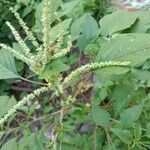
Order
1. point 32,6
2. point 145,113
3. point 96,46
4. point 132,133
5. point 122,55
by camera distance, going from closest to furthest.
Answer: point 122,55 < point 96,46 < point 132,133 < point 145,113 < point 32,6

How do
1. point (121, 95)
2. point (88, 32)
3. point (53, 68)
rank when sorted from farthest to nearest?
1. point (121, 95)
2. point (88, 32)
3. point (53, 68)

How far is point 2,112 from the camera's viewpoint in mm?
1384

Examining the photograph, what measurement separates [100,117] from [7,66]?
0.31 m

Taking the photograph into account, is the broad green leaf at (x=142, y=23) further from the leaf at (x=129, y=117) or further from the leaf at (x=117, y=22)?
the leaf at (x=129, y=117)

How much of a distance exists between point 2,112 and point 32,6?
5.48 ft

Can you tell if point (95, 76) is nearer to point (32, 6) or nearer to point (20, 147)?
point (20, 147)

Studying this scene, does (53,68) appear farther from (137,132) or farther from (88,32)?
(137,132)

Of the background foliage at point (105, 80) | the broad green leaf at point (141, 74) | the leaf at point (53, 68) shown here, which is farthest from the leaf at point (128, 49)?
the broad green leaf at point (141, 74)

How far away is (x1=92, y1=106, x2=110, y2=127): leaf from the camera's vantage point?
4.07ft

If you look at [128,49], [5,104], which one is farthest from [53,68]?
[5,104]

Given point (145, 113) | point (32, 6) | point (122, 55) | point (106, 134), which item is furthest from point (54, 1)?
point (32, 6)

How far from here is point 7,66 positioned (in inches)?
49.2

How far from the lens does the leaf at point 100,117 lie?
124 centimetres

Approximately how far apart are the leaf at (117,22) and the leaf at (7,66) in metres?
0.28
